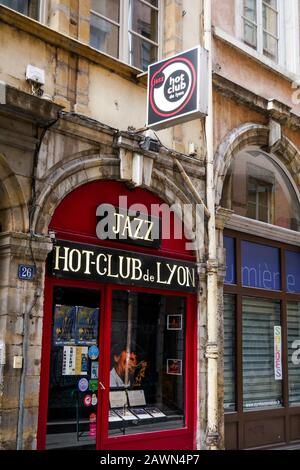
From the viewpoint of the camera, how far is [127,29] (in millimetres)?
7562

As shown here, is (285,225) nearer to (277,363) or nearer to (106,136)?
(277,363)

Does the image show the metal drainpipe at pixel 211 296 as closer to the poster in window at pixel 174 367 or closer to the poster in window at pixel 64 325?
the poster in window at pixel 174 367

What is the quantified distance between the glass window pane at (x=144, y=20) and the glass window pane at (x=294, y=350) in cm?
483

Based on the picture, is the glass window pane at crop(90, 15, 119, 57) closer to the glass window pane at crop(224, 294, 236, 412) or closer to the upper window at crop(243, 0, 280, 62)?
the upper window at crop(243, 0, 280, 62)

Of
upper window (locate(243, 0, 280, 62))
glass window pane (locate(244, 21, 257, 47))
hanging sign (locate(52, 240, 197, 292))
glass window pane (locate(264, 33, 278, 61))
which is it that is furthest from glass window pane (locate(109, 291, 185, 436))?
glass window pane (locate(264, 33, 278, 61))

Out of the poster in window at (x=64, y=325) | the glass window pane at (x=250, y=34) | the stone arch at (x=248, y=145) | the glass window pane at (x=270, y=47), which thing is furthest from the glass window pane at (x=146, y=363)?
the glass window pane at (x=270, y=47)

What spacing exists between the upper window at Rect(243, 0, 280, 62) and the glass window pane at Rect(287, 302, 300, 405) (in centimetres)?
425

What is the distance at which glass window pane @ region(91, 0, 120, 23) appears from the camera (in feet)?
23.9

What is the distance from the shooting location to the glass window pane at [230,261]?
343 inches

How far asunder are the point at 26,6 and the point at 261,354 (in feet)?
19.3

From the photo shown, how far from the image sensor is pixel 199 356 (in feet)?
24.9

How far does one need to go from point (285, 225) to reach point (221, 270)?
2333 millimetres

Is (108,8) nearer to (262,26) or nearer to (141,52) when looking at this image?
(141,52)

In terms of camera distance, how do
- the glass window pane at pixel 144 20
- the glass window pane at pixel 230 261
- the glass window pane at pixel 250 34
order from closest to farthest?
1. the glass window pane at pixel 144 20
2. the glass window pane at pixel 230 261
3. the glass window pane at pixel 250 34
